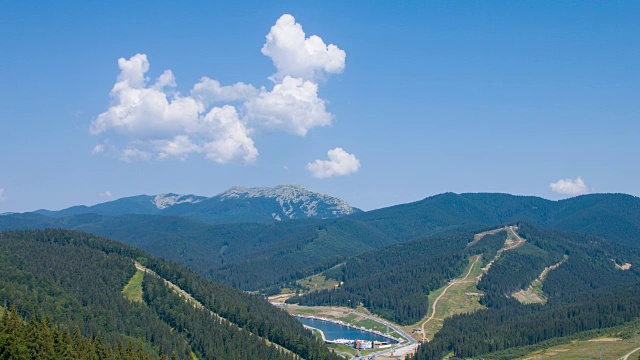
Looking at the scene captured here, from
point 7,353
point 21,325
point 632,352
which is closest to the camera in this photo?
point 7,353

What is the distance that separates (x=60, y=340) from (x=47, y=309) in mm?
89826

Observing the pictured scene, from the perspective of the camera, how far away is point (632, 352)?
195625 millimetres

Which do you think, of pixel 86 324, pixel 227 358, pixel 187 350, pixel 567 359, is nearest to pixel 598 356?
pixel 567 359

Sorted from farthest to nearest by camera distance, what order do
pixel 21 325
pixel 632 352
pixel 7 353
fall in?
pixel 632 352
pixel 21 325
pixel 7 353

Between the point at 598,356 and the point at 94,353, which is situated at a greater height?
the point at 94,353

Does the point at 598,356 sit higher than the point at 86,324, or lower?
lower

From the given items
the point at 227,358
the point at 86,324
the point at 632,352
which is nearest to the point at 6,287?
the point at 86,324

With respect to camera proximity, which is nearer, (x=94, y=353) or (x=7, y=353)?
(x=7, y=353)

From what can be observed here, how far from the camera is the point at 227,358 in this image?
195875mm

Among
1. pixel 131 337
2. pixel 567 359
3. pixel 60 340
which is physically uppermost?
pixel 60 340

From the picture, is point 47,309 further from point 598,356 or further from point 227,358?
point 598,356

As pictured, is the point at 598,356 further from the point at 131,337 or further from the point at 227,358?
the point at 131,337

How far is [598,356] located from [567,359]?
921 centimetres

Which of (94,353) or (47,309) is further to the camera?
(47,309)
